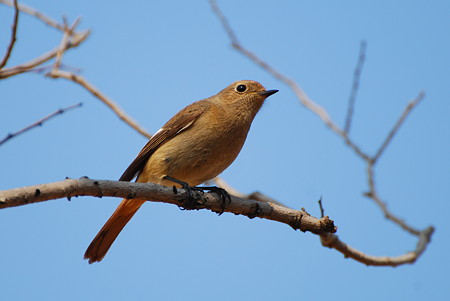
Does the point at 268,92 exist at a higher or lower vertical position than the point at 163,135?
higher

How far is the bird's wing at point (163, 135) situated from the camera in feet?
20.3

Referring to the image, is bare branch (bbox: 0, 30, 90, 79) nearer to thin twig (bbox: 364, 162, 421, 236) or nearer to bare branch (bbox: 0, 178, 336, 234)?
bare branch (bbox: 0, 178, 336, 234)

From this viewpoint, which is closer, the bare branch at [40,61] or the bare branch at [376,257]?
the bare branch at [40,61]

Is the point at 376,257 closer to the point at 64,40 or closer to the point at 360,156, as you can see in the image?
the point at 360,156

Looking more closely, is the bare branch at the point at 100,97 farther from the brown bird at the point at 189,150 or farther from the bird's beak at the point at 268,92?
the bird's beak at the point at 268,92

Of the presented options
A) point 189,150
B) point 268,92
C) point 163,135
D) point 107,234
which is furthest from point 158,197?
point 268,92

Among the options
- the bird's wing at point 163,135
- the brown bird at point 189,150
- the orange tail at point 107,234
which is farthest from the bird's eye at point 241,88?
the orange tail at point 107,234

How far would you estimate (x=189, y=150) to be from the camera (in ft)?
19.2

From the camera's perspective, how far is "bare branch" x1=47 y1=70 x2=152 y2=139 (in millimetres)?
6268

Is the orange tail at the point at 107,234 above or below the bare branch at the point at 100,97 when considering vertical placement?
below

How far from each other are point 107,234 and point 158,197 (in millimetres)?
2015

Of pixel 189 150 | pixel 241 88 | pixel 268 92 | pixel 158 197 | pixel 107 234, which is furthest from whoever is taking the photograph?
pixel 241 88

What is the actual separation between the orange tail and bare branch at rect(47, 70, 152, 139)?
1293 millimetres

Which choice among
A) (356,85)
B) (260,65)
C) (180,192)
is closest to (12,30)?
(180,192)
